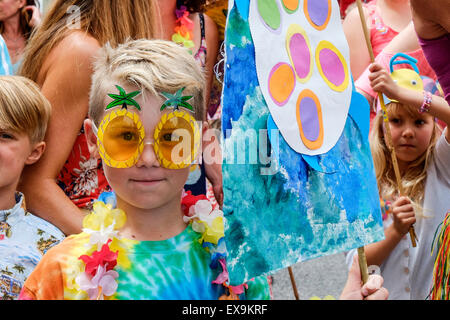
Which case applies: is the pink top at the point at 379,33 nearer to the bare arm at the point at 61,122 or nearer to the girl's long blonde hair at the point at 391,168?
the girl's long blonde hair at the point at 391,168

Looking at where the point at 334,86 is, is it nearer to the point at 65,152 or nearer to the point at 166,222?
the point at 166,222

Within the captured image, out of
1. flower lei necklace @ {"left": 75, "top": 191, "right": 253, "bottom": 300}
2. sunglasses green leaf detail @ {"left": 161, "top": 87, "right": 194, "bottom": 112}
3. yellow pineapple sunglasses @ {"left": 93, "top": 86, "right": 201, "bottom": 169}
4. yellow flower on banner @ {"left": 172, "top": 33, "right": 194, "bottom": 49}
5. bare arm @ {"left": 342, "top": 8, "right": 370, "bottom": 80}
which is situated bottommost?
flower lei necklace @ {"left": 75, "top": 191, "right": 253, "bottom": 300}

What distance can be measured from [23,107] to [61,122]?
0.13 metres

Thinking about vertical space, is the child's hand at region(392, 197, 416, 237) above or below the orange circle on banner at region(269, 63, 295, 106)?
below

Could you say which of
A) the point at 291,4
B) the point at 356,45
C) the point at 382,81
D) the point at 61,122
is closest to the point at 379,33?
the point at 356,45

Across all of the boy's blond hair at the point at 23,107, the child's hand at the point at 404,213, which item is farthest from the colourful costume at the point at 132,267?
the child's hand at the point at 404,213

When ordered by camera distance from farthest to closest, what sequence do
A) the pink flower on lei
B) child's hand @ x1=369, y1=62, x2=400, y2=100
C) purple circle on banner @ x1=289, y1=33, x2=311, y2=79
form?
child's hand @ x1=369, y1=62, x2=400, y2=100 → purple circle on banner @ x1=289, y1=33, x2=311, y2=79 → the pink flower on lei

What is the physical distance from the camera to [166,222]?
5.61 feet

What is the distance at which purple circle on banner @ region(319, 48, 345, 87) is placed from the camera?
1.92 metres

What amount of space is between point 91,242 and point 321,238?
61 cm

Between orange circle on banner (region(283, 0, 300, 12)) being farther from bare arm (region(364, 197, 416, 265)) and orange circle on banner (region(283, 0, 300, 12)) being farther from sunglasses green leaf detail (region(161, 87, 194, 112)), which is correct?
bare arm (region(364, 197, 416, 265))

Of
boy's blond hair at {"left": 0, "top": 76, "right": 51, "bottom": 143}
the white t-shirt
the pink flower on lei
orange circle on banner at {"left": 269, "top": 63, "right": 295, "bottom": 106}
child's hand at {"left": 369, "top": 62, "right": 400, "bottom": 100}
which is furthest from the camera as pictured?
the white t-shirt

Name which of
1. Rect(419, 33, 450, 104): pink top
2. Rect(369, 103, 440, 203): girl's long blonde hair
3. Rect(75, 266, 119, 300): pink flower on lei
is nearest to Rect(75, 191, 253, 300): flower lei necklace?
Rect(75, 266, 119, 300): pink flower on lei

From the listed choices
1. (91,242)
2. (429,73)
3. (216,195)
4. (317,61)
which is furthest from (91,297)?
(429,73)
